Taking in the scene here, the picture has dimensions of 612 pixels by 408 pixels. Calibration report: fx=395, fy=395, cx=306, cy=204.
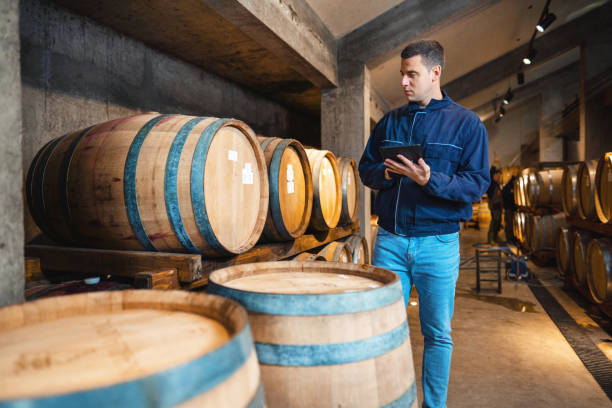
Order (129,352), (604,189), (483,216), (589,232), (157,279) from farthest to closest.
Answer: (483,216) → (589,232) → (604,189) → (157,279) → (129,352)

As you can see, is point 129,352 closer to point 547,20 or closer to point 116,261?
point 116,261

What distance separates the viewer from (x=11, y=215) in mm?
1202

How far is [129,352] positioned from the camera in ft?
2.52

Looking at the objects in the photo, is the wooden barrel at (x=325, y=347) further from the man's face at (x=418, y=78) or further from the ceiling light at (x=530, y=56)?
the ceiling light at (x=530, y=56)

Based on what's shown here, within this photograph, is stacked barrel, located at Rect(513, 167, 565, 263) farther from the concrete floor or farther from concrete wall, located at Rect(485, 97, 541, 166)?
concrete wall, located at Rect(485, 97, 541, 166)

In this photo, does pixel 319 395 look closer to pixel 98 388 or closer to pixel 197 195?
pixel 98 388

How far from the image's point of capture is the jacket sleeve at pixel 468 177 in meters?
2.17

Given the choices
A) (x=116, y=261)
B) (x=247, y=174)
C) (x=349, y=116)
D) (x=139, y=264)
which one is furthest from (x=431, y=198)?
(x=349, y=116)

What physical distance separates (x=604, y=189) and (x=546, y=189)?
146 inches

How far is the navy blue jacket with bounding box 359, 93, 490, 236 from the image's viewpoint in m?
2.23

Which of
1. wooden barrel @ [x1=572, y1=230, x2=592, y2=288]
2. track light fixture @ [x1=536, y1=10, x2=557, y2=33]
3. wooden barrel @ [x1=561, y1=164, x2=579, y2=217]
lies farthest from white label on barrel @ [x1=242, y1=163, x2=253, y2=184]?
track light fixture @ [x1=536, y1=10, x2=557, y2=33]

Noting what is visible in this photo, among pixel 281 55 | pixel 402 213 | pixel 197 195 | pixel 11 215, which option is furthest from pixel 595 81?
pixel 11 215

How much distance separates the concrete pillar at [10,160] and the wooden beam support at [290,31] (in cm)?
236

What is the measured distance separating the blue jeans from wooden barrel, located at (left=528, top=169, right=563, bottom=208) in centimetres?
707
